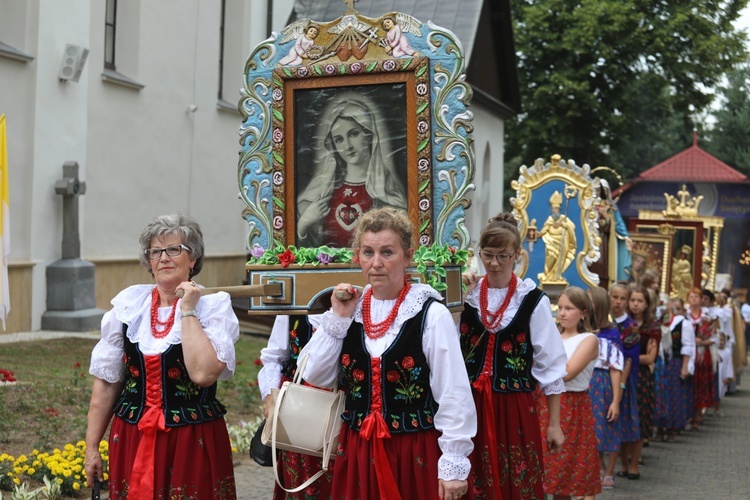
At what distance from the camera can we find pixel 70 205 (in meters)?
16.9

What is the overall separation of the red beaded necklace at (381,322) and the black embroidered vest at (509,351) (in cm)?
131

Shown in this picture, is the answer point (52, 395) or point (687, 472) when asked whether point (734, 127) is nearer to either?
point (687, 472)

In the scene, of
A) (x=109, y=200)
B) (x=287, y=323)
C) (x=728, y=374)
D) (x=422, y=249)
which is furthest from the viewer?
(x=728, y=374)

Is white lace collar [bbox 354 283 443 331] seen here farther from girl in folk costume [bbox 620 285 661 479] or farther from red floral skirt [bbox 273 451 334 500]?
girl in folk costume [bbox 620 285 661 479]

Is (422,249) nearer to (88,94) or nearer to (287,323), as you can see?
(287,323)

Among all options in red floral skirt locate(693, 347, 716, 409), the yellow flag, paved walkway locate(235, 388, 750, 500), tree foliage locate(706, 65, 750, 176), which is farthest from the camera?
tree foliage locate(706, 65, 750, 176)

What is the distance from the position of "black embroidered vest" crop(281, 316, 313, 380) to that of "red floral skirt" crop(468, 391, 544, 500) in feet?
2.93

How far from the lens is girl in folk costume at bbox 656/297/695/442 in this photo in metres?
13.8

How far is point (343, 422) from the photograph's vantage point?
4734mm

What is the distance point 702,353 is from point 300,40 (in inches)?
466

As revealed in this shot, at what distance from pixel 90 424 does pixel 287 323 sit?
1475mm

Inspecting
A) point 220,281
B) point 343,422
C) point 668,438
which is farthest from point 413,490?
point 220,281

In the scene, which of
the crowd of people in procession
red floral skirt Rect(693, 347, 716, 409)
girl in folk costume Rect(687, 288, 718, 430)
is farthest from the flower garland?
girl in folk costume Rect(687, 288, 718, 430)

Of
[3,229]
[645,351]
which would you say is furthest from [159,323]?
[645,351]
